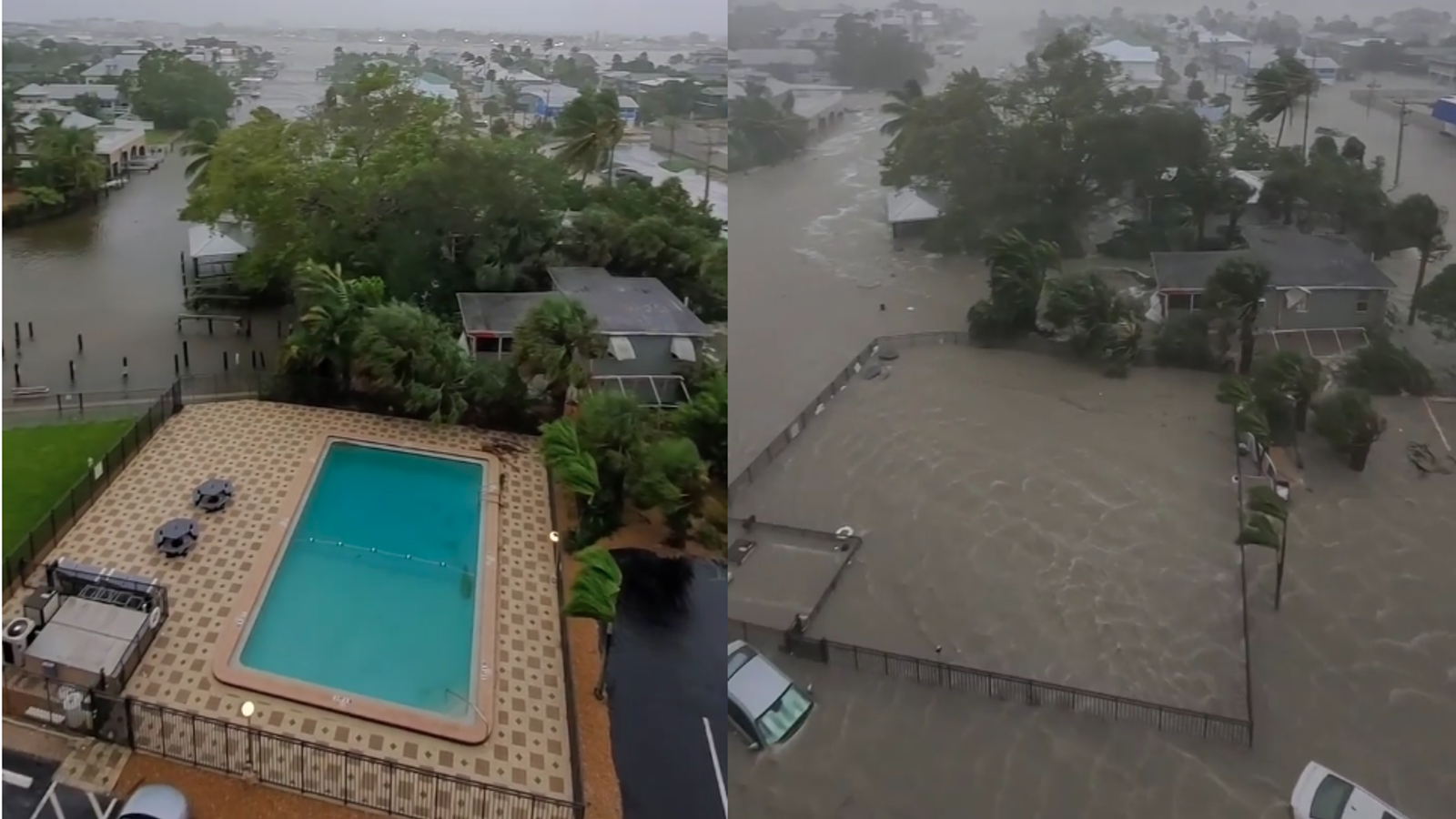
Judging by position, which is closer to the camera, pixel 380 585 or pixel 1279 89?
pixel 1279 89

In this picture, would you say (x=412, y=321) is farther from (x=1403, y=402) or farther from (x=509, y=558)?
(x=1403, y=402)

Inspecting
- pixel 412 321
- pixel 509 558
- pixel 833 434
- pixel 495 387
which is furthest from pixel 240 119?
pixel 833 434

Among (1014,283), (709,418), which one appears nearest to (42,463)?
(709,418)

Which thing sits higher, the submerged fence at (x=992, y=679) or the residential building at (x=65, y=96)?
the residential building at (x=65, y=96)

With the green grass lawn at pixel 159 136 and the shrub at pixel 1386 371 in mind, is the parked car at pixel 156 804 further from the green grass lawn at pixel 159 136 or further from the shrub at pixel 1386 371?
the green grass lawn at pixel 159 136

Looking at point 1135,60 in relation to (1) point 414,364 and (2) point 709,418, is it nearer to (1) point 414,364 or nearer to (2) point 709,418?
(2) point 709,418

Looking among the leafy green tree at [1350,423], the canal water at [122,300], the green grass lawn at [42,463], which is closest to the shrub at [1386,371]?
the leafy green tree at [1350,423]

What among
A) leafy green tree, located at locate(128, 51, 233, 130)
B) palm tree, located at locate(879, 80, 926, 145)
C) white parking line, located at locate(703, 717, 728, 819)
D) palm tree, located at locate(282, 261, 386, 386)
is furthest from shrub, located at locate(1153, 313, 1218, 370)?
leafy green tree, located at locate(128, 51, 233, 130)
